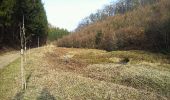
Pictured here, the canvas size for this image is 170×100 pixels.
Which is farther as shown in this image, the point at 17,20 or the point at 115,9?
the point at 115,9

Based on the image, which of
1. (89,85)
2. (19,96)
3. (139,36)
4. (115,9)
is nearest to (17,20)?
(139,36)

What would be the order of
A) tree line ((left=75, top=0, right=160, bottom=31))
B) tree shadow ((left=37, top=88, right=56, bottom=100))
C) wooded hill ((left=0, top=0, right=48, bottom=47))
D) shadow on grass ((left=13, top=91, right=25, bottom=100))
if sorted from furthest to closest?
tree line ((left=75, top=0, right=160, bottom=31)) → wooded hill ((left=0, top=0, right=48, bottom=47)) → shadow on grass ((left=13, top=91, right=25, bottom=100)) → tree shadow ((left=37, top=88, right=56, bottom=100))

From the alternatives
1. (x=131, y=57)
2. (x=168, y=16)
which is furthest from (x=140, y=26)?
(x=131, y=57)

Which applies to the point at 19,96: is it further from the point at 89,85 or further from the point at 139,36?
the point at 139,36

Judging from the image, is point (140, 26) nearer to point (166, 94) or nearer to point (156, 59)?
point (156, 59)

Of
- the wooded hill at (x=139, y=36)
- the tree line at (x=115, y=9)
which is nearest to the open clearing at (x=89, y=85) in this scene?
the wooded hill at (x=139, y=36)

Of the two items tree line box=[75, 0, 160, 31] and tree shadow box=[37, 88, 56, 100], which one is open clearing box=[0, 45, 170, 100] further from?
tree line box=[75, 0, 160, 31]

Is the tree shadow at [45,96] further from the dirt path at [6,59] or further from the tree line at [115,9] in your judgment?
the tree line at [115,9]

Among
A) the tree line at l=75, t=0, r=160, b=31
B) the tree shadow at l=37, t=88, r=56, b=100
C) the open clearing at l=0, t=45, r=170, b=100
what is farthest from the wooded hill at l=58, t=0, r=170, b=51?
the tree line at l=75, t=0, r=160, b=31

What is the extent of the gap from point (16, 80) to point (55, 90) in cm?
530

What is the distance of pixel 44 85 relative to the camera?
24.2m

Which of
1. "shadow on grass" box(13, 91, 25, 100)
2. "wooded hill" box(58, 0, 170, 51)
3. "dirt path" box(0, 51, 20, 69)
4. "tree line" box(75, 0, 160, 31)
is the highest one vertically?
"tree line" box(75, 0, 160, 31)

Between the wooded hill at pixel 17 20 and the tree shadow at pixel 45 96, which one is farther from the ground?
the wooded hill at pixel 17 20

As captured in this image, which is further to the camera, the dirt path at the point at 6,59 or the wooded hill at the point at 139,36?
the wooded hill at the point at 139,36
